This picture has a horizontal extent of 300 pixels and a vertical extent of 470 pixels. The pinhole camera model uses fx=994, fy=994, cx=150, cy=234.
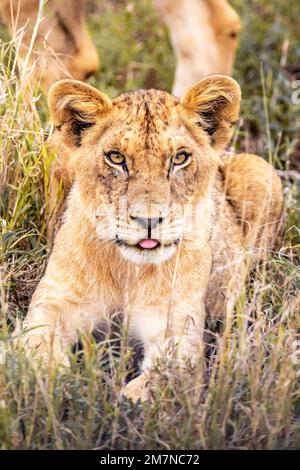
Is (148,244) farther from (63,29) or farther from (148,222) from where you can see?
(63,29)

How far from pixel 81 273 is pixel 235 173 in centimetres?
126

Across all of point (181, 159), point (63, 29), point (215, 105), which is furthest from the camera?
point (63, 29)

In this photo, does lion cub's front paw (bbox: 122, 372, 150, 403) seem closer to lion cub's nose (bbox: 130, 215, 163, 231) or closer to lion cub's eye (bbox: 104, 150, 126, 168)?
lion cub's nose (bbox: 130, 215, 163, 231)

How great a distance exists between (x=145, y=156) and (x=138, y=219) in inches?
9.9

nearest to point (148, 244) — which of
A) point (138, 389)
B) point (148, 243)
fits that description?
point (148, 243)

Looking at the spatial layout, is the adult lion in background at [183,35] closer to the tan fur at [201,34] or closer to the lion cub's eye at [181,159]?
the tan fur at [201,34]

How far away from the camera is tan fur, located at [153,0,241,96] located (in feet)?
18.9

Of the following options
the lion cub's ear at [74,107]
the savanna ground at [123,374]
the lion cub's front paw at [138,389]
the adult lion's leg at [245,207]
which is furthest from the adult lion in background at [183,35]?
the lion cub's front paw at [138,389]

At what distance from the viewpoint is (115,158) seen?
341 centimetres

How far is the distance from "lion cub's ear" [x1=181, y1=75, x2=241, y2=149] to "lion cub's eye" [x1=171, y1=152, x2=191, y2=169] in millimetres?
217

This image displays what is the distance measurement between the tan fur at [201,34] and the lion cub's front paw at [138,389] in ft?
9.27

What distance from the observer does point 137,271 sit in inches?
132

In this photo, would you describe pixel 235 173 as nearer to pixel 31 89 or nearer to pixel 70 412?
pixel 31 89

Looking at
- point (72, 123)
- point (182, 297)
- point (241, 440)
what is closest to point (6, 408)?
point (241, 440)
